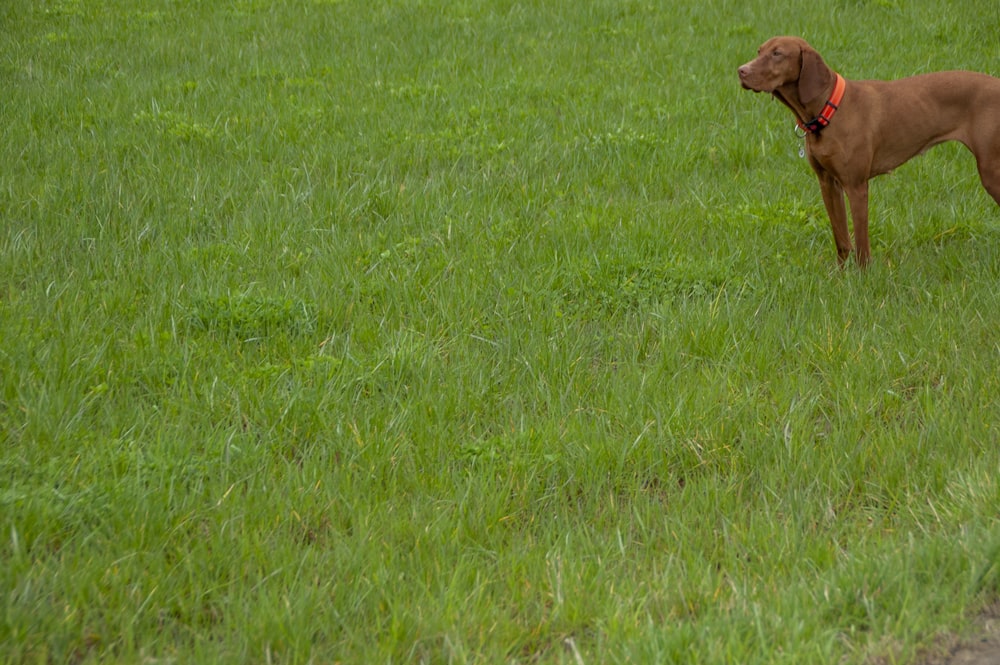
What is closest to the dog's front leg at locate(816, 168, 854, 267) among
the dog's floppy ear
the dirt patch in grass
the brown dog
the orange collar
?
the brown dog

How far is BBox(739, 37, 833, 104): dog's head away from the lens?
520 cm

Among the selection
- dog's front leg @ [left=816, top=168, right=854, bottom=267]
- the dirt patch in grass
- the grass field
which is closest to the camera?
the dirt patch in grass

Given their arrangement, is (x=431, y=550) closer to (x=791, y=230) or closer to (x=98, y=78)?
(x=791, y=230)

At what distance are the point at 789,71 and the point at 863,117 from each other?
453 mm

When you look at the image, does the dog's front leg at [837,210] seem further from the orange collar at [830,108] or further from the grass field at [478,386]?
the orange collar at [830,108]

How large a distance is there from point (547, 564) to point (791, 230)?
137 inches

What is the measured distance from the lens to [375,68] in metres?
9.09

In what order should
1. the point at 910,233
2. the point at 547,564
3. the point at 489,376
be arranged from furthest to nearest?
the point at 910,233
the point at 489,376
the point at 547,564

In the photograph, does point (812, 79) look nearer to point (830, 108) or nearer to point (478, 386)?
point (830, 108)

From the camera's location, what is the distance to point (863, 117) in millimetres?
5234

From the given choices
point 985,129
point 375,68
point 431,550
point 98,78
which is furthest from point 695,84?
point 431,550

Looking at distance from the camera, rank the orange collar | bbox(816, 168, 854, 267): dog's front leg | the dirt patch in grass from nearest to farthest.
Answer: the dirt patch in grass, the orange collar, bbox(816, 168, 854, 267): dog's front leg

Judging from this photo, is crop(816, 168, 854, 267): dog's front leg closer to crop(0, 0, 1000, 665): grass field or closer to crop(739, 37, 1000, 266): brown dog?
crop(739, 37, 1000, 266): brown dog

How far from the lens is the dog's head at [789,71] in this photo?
17.0 ft
